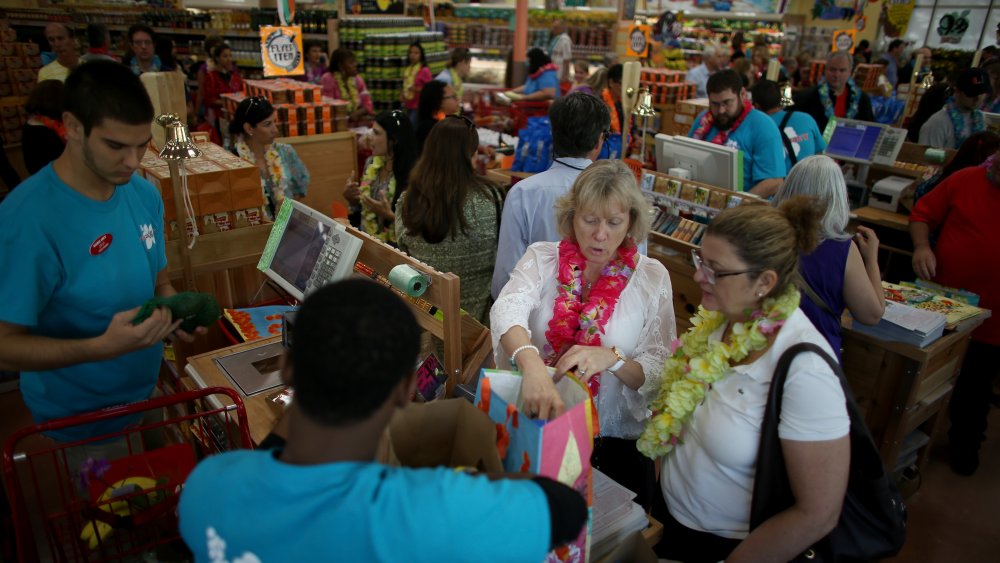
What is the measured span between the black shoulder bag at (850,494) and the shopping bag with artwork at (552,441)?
490 millimetres

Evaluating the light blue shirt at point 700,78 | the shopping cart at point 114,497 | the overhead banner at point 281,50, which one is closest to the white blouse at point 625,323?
the shopping cart at point 114,497

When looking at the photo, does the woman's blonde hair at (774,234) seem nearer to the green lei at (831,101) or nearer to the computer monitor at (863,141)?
the computer monitor at (863,141)

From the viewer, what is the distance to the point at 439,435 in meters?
1.47

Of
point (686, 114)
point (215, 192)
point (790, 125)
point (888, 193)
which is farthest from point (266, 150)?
point (888, 193)

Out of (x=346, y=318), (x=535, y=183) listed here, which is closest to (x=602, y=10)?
(x=535, y=183)

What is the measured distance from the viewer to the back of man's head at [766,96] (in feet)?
16.8

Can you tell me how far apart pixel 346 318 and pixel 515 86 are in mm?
10917

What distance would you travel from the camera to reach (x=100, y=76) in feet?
6.02

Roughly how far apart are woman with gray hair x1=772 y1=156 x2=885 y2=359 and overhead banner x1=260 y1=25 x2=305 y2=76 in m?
4.47

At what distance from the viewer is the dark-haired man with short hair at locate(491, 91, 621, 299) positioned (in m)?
3.03

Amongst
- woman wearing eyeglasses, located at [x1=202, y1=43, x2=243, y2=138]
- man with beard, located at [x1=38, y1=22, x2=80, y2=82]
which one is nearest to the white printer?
woman wearing eyeglasses, located at [x1=202, y1=43, x2=243, y2=138]

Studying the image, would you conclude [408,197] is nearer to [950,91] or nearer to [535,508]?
[535,508]

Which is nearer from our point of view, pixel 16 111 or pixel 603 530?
pixel 603 530

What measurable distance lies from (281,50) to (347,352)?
5507 millimetres
